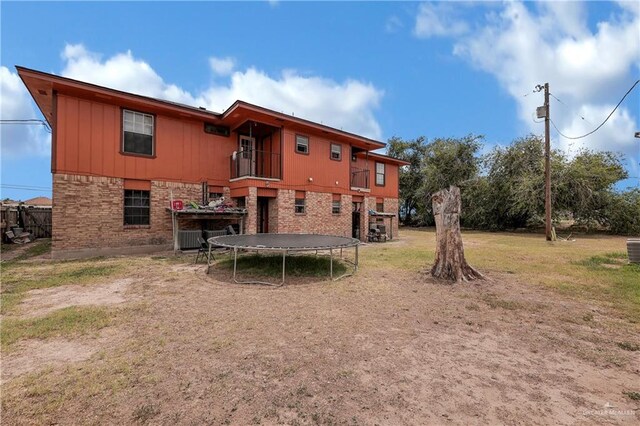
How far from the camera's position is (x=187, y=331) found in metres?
3.96

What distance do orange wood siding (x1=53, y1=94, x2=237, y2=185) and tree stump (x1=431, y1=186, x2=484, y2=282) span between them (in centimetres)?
989

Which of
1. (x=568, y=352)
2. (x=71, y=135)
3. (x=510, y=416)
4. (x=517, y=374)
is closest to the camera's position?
(x=510, y=416)

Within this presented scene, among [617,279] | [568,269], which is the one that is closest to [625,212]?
[568,269]

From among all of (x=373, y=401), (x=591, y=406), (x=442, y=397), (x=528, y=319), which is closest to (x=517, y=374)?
(x=591, y=406)

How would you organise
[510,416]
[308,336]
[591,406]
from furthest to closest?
1. [308,336]
2. [591,406]
3. [510,416]

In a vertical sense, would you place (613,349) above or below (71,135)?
below

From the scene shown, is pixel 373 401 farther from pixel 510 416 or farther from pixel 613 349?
pixel 613 349

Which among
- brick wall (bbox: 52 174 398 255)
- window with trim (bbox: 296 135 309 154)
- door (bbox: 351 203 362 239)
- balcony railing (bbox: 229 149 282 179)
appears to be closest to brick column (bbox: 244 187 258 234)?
brick wall (bbox: 52 174 398 255)

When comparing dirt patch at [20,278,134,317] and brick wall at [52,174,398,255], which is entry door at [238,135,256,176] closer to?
brick wall at [52,174,398,255]

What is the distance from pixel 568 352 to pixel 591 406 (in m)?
1.21

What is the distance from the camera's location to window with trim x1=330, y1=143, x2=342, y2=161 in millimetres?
15870

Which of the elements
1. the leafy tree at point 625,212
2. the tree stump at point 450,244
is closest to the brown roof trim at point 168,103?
the tree stump at point 450,244

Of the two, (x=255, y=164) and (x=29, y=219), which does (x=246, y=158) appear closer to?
(x=255, y=164)

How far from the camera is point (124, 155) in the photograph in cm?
1106
